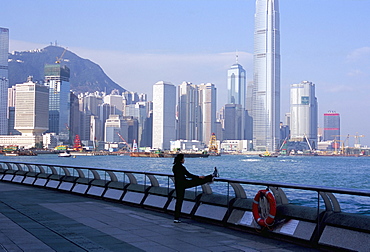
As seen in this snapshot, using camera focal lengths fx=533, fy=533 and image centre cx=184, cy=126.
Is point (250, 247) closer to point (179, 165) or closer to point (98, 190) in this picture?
point (179, 165)

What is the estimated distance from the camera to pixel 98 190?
20.2 m

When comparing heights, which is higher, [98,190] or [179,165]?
[179,165]

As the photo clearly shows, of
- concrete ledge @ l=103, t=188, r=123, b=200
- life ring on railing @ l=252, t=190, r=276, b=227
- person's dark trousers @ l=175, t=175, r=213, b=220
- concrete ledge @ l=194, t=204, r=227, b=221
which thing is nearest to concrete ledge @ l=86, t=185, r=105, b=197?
concrete ledge @ l=103, t=188, r=123, b=200

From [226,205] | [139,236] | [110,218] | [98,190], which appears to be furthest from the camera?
[98,190]

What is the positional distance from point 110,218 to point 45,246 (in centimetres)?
416

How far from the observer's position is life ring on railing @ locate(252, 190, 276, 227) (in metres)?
11.0

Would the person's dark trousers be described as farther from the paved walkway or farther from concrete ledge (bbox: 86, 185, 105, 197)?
concrete ledge (bbox: 86, 185, 105, 197)

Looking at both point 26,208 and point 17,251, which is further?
point 26,208

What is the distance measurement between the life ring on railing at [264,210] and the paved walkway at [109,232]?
0.38 meters

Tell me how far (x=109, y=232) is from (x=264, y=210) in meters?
3.44

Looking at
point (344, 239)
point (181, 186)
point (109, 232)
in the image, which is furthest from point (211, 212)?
point (344, 239)

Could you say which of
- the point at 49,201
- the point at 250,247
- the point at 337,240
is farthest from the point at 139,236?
the point at 49,201

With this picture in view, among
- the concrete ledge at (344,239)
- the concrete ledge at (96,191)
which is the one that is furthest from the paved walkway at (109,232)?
the concrete ledge at (96,191)

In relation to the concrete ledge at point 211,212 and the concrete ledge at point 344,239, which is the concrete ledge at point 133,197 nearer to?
the concrete ledge at point 211,212
